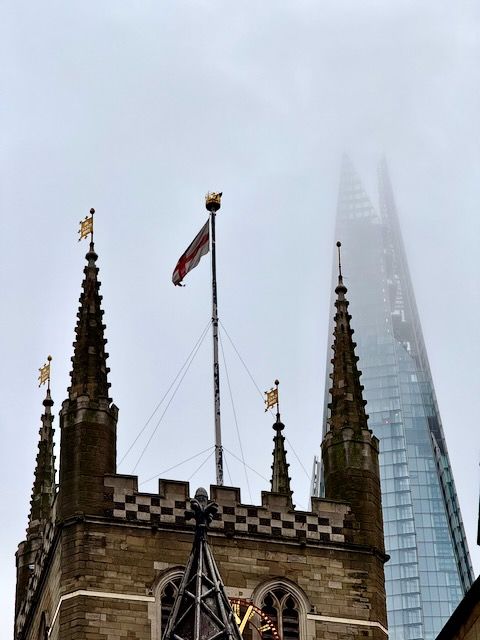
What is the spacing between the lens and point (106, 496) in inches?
2172

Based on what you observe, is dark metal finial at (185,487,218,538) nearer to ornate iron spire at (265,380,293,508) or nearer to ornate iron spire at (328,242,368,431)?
ornate iron spire at (328,242,368,431)

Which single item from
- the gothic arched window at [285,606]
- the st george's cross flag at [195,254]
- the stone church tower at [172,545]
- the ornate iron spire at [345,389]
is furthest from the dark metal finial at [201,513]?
the st george's cross flag at [195,254]

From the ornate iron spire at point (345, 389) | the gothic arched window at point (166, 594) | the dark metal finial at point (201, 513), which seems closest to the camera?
the dark metal finial at point (201, 513)

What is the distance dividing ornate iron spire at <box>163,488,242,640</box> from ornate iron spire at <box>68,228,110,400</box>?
18047 mm

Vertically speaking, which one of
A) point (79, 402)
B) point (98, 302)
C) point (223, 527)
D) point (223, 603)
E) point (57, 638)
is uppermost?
point (98, 302)

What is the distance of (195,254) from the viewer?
212 feet

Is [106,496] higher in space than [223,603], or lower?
higher

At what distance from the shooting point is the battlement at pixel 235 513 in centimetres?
5509

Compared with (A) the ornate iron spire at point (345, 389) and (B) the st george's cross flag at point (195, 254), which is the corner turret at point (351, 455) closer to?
(A) the ornate iron spire at point (345, 389)

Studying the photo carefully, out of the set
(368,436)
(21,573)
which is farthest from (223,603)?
(21,573)

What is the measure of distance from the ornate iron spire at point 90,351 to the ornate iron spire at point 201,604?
1805 centimetres

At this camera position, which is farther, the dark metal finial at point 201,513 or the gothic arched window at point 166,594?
the gothic arched window at point 166,594

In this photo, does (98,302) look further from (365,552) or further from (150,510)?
(365,552)

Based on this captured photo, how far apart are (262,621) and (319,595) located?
211 cm
